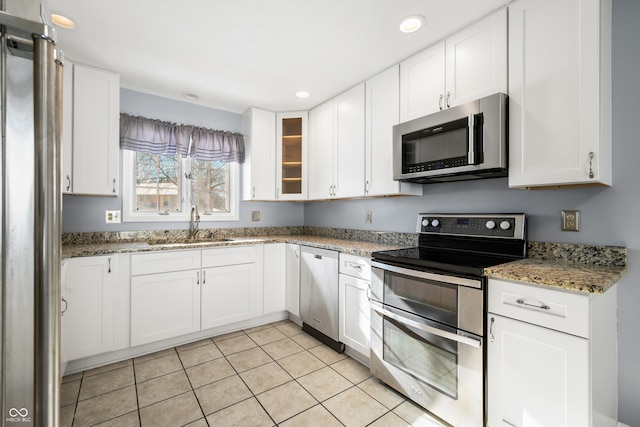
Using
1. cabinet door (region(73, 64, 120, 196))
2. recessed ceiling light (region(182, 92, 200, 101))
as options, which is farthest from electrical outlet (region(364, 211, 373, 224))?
cabinet door (region(73, 64, 120, 196))

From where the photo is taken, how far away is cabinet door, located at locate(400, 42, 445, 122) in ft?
6.75

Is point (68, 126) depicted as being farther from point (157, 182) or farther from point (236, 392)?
point (236, 392)

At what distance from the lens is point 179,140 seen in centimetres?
308

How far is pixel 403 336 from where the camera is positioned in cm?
188

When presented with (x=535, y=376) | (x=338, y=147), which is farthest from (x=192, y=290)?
(x=535, y=376)

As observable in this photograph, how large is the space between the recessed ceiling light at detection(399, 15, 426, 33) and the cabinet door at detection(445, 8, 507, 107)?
0.27 m

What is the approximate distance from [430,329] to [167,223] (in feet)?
8.84

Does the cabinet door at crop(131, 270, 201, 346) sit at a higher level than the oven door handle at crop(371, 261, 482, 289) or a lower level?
lower

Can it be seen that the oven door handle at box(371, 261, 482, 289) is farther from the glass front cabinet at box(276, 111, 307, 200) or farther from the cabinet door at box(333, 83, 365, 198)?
the glass front cabinet at box(276, 111, 307, 200)

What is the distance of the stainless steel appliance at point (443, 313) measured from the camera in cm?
153

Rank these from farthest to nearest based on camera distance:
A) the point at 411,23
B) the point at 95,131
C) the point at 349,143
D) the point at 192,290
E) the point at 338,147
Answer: the point at 338,147 < the point at 349,143 < the point at 192,290 < the point at 95,131 < the point at 411,23

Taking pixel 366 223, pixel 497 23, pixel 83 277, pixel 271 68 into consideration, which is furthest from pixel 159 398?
pixel 497 23

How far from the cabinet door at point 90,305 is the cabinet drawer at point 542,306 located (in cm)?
267

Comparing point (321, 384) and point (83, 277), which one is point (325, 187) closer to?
point (321, 384)
